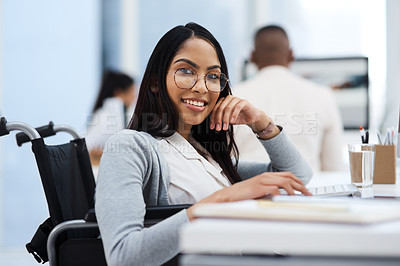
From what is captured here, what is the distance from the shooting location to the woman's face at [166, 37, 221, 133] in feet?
4.57

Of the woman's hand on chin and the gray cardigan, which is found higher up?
the woman's hand on chin

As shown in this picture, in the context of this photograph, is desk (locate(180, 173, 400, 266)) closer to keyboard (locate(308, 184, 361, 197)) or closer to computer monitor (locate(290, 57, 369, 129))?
keyboard (locate(308, 184, 361, 197))

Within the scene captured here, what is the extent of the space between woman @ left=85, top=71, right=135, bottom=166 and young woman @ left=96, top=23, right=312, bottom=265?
221 centimetres

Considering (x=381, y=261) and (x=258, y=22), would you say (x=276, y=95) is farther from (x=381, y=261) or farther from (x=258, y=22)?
(x=381, y=261)

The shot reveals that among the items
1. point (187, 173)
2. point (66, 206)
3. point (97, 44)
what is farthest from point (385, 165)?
point (97, 44)

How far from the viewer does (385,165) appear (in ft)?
5.80

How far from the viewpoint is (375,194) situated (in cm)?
143

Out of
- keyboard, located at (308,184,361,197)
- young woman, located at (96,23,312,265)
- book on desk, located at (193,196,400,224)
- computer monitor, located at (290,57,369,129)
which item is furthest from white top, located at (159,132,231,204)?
computer monitor, located at (290,57,369,129)

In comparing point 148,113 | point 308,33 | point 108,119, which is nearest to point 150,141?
point 148,113

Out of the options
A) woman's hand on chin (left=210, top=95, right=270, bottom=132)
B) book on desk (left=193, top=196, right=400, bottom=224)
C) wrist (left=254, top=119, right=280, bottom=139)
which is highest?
woman's hand on chin (left=210, top=95, right=270, bottom=132)

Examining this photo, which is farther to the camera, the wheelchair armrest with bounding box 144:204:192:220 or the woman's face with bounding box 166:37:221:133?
the woman's face with bounding box 166:37:221:133

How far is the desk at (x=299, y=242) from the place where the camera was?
2.01 feet

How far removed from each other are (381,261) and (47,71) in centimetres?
409

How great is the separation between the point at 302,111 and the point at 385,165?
1.03 meters
